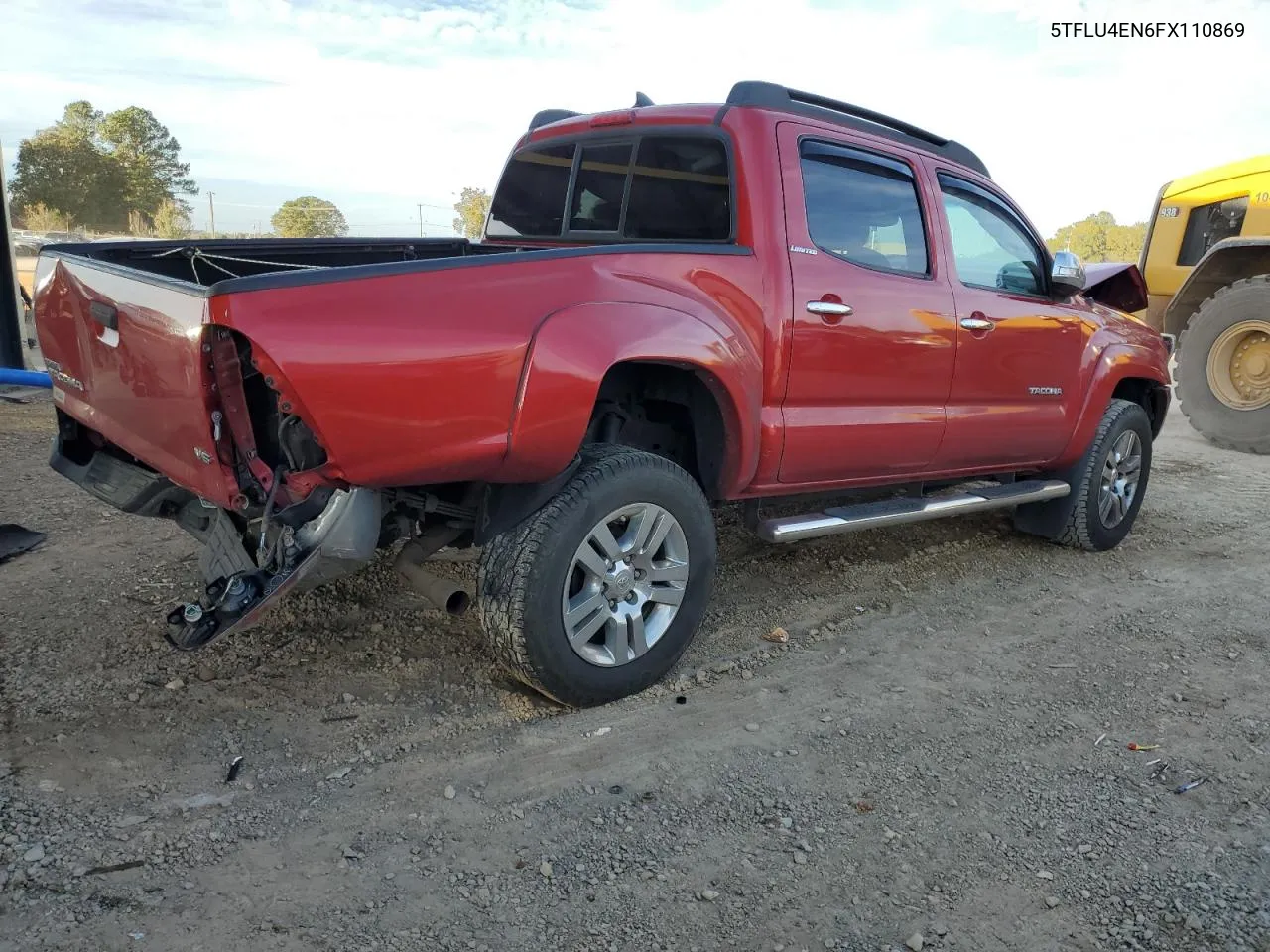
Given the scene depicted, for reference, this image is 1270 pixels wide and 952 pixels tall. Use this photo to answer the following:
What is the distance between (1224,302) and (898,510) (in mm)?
5993

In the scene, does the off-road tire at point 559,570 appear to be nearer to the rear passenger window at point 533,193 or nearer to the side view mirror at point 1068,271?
the rear passenger window at point 533,193

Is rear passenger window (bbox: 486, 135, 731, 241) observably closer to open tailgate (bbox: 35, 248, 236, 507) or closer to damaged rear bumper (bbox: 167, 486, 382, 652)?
damaged rear bumper (bbox: 167, 486, 382, 652)

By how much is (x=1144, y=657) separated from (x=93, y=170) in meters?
41.4

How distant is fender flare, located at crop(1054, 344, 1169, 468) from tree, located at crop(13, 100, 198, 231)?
3727 centimetres

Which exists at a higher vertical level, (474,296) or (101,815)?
(474,296)

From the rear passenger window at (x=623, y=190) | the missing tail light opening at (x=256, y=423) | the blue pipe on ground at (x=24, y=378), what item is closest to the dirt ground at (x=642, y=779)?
the missing tail light opening at (x=256, y=423)

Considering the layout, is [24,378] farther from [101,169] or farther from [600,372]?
[101,169]

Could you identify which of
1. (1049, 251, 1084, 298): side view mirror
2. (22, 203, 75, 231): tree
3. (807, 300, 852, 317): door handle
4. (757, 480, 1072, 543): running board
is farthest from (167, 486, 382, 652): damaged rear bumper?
(22, 203, 75, 231): tree

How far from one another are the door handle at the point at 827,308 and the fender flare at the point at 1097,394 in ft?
→ 6.51

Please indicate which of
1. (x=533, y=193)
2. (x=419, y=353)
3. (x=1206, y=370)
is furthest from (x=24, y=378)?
(x=1206, y=370)

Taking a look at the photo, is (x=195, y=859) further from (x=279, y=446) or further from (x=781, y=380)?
(x=781, y=380)

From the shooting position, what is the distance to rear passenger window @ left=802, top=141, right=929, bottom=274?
12.0 feet

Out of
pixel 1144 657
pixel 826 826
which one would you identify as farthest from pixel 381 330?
pixel 1144 657

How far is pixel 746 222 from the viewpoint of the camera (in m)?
3.46
